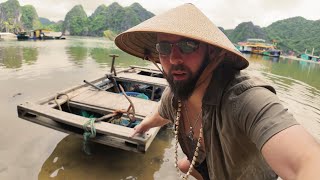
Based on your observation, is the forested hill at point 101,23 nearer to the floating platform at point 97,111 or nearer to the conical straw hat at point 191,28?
the floating platform at point 97,111

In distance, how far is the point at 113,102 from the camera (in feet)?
15.1

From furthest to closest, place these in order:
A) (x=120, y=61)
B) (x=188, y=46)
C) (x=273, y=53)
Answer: (x=273, y=53) → (x=120, y=61) → (x=188, y=46)

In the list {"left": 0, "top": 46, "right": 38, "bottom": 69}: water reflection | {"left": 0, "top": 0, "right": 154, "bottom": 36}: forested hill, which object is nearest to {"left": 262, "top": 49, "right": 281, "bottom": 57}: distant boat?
{"left": 0, "top": 46, "right": 38, "bottom": 69}: water reflection

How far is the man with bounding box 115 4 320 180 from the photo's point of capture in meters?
0.98

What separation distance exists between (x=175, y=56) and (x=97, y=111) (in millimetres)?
3136

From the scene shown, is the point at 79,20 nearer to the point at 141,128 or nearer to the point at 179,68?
the point at 141,128

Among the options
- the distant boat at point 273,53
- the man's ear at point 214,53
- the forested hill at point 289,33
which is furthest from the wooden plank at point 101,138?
the forested hill at point 289,33

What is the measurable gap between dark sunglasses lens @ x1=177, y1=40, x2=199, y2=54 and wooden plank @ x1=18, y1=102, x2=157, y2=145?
171 cm

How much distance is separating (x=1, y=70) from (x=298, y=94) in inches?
550

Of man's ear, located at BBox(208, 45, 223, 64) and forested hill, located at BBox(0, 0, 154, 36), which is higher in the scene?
→ forested hill, located at BBox(0, 0, 154, 36)

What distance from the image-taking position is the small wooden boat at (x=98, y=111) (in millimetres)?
3097

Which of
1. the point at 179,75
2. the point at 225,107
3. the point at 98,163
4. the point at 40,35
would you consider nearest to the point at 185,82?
the point at 179,75

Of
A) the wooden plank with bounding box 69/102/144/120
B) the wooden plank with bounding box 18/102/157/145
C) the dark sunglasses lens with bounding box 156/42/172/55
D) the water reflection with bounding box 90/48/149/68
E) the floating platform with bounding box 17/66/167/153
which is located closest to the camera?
the dark sunglasses lens with bounding box 156/42/172/55

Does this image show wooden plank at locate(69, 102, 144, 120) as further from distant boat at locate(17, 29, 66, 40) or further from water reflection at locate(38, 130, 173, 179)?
distant boat at locate(17, 29, 66, 40)
